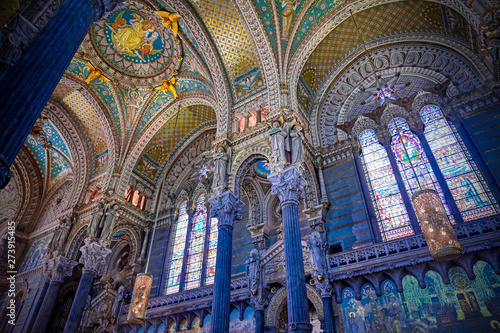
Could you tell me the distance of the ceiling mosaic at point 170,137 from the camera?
50.6 ft

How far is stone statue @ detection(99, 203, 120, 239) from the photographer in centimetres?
1309

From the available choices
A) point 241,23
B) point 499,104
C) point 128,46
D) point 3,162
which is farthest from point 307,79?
point 3,162

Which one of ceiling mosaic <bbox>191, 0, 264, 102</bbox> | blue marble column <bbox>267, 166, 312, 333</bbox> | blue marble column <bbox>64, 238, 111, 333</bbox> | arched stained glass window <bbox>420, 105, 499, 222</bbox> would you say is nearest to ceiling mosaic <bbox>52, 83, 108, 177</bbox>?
blue marble column <bbox>64, 238, 111, 333</bbox>

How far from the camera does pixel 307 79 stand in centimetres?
1248

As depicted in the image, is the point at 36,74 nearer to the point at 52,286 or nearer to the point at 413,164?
the point at 413,164

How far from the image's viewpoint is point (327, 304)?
8.42 meters

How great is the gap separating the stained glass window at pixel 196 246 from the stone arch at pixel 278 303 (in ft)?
13.2

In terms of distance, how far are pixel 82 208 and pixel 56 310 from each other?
4678 mm

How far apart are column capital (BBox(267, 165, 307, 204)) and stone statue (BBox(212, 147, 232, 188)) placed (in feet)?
5.97

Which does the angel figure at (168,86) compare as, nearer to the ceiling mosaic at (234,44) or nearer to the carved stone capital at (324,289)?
the ceiling mosaic at (234,44)

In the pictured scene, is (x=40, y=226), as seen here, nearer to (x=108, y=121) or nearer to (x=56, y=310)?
(x=56, y=310)

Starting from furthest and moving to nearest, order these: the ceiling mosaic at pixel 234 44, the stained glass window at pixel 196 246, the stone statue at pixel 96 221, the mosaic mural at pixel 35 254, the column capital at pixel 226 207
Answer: the mosaic mural at pixel 35 254 < the stone statue at pixel 96 221 < the stained glass window at pixel 196 246 < the ceiling mosaic at pixel 234 44 < the column capital at pixel 226 207

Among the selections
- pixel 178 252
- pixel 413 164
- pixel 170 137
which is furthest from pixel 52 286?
pixel 413 164

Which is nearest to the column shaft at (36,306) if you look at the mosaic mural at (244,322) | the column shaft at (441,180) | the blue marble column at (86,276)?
the blue marble column at (86,276)
